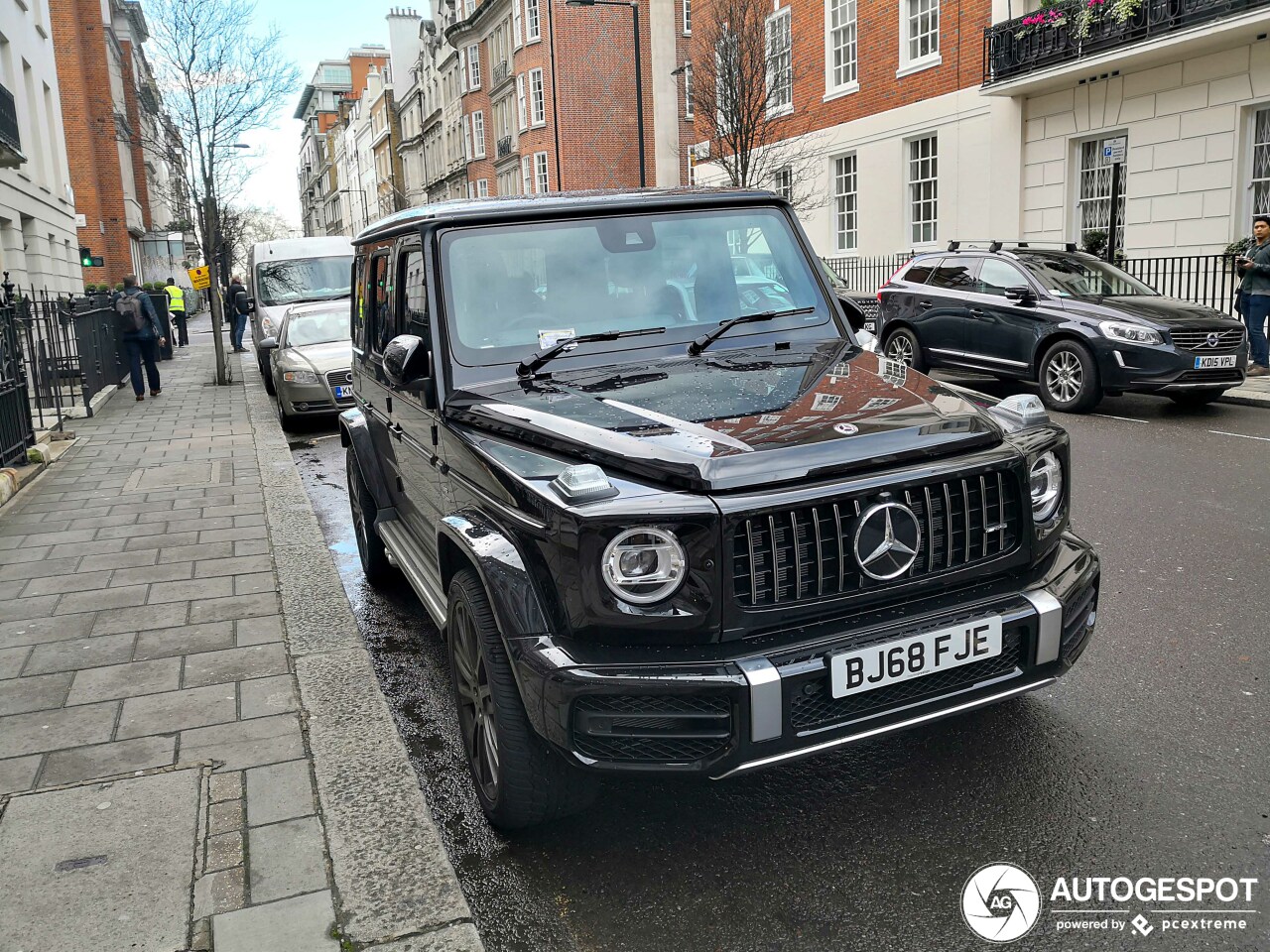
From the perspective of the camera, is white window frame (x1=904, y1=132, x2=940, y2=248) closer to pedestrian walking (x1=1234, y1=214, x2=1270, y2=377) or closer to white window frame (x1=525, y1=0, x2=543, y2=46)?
pedestrian walking (x1=1234, y1=214, x2=1270, y2=377)

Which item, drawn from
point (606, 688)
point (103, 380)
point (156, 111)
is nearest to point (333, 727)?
point (606, 688)

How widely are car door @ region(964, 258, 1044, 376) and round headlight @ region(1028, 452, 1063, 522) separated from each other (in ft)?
30.3

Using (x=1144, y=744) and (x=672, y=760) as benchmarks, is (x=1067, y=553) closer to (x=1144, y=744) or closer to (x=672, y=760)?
(x=1144, y=744)

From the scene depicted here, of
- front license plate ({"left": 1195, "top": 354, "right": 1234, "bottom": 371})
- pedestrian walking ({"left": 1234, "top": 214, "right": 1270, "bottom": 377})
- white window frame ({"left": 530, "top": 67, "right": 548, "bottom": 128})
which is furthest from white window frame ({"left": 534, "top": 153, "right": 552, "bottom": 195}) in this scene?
front license plate ({"left": 1195, "top": 354, "right": 1234, "bottom": 371})

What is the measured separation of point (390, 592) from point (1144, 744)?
3883 mm

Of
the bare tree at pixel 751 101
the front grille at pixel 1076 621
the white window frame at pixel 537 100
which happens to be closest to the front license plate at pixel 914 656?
the front grille at pixel 1076 621

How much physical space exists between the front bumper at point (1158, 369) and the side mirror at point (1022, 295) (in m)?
1.09

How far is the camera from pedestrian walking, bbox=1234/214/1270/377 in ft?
41.0

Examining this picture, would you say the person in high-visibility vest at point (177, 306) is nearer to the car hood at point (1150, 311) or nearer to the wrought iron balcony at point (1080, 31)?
the wrought iron balcony at point (1080, 31)

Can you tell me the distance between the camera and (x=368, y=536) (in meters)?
5.81

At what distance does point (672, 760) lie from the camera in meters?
2.62

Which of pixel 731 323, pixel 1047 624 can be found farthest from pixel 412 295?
pixel 1047 624

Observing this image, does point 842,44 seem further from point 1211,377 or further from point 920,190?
point 1211,377

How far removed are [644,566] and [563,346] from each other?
4.38 ft
